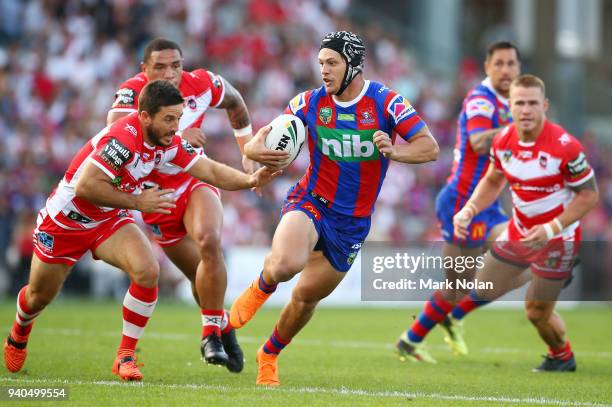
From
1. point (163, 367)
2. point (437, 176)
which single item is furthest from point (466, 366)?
point (437, 176)

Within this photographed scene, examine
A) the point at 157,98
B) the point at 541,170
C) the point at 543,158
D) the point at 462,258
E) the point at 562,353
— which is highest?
the point at 157,98

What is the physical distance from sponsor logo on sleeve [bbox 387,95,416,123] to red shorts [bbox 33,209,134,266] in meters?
2.30

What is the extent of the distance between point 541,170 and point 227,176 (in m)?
2.77

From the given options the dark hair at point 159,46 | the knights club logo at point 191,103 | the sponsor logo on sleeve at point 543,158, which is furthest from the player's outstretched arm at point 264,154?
the sponsor logo on sleeve at point 543,158

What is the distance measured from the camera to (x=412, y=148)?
7555 mm

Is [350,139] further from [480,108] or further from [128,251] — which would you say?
[480,108]

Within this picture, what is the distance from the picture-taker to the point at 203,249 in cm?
845

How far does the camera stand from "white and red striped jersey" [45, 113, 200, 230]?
7406mm

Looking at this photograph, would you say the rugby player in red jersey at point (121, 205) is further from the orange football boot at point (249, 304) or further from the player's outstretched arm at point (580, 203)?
the player's outstretched arm at point (580, 203)

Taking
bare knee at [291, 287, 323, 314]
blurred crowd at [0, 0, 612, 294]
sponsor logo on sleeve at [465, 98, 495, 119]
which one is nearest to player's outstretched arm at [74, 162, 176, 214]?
bare knee at [291, 287, 323, 314]

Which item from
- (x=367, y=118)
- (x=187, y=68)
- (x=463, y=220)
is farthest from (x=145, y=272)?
(x=187, y=68)

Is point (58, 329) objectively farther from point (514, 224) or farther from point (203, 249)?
point (514, 224)

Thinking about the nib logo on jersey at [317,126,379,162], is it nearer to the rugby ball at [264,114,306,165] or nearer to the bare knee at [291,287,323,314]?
the rugby ball at [264,114,306,165]

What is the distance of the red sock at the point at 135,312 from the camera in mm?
7867
